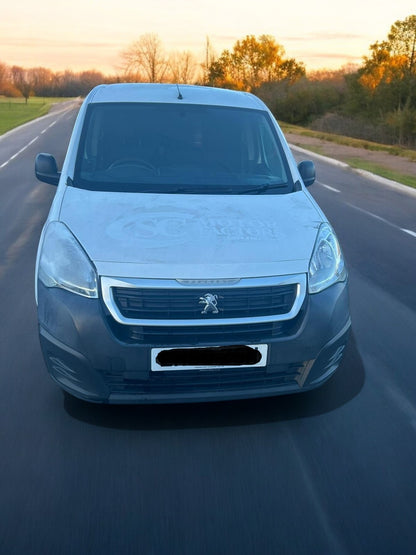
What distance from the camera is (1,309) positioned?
554 centimetres

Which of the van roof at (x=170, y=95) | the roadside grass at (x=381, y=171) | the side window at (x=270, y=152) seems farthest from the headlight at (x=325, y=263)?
the roadside grass at (x=381, y=171)

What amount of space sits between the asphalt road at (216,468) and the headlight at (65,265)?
0.77 metres

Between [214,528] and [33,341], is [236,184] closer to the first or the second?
[33,341]

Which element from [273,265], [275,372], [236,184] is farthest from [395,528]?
[236,184]

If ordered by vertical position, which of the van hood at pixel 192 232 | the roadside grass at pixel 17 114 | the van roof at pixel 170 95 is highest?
the van roof at pixel 170 95

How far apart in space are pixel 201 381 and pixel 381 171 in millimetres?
16759

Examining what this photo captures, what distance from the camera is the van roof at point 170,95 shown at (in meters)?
5.10

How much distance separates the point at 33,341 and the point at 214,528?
259 centimetres

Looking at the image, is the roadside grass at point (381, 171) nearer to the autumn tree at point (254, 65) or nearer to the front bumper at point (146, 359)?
the front bumper at point (146, 359)

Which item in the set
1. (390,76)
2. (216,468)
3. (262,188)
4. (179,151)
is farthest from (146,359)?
(390,76)

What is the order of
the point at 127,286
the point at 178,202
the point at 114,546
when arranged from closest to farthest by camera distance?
the point at 114,546, the point at 127,286, the point at 178,202

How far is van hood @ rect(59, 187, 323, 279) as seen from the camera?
331 centimetres

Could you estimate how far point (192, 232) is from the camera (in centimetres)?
361

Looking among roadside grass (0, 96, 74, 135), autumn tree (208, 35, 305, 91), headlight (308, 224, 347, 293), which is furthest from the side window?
autumn tree (208, 35, 305, 91)
